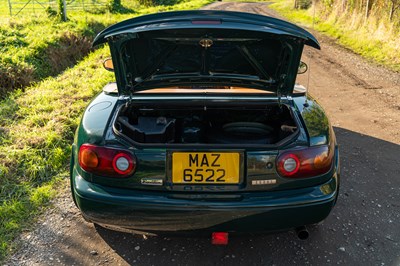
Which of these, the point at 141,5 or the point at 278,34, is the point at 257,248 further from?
the point at 141,5

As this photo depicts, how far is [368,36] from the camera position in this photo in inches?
456

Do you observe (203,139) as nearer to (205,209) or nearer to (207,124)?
(207,124)

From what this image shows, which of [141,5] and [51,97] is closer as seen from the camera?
[51,97]

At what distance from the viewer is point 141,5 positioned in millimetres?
28328

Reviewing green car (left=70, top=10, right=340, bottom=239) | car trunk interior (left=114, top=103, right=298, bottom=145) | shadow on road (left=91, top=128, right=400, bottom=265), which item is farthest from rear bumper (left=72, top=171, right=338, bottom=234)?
car trunk interior (left=114, top=103, right=298, bottom=145)

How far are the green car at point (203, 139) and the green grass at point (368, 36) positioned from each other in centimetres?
714

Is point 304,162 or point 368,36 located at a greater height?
point 304,162

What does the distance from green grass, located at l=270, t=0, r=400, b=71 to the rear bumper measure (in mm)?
7693

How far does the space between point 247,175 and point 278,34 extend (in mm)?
952

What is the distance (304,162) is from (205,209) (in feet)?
2.23

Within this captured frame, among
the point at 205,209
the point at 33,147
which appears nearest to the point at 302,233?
the point at 205,209

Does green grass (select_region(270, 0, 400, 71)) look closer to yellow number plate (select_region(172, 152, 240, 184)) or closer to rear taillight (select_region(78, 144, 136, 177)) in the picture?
yellow number plate (select_region(172, 152, 240, 184))

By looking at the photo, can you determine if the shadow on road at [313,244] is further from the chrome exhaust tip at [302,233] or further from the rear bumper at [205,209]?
the chrome exhaust tip at [302,233]

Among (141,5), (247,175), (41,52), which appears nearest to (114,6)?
(141,5)
